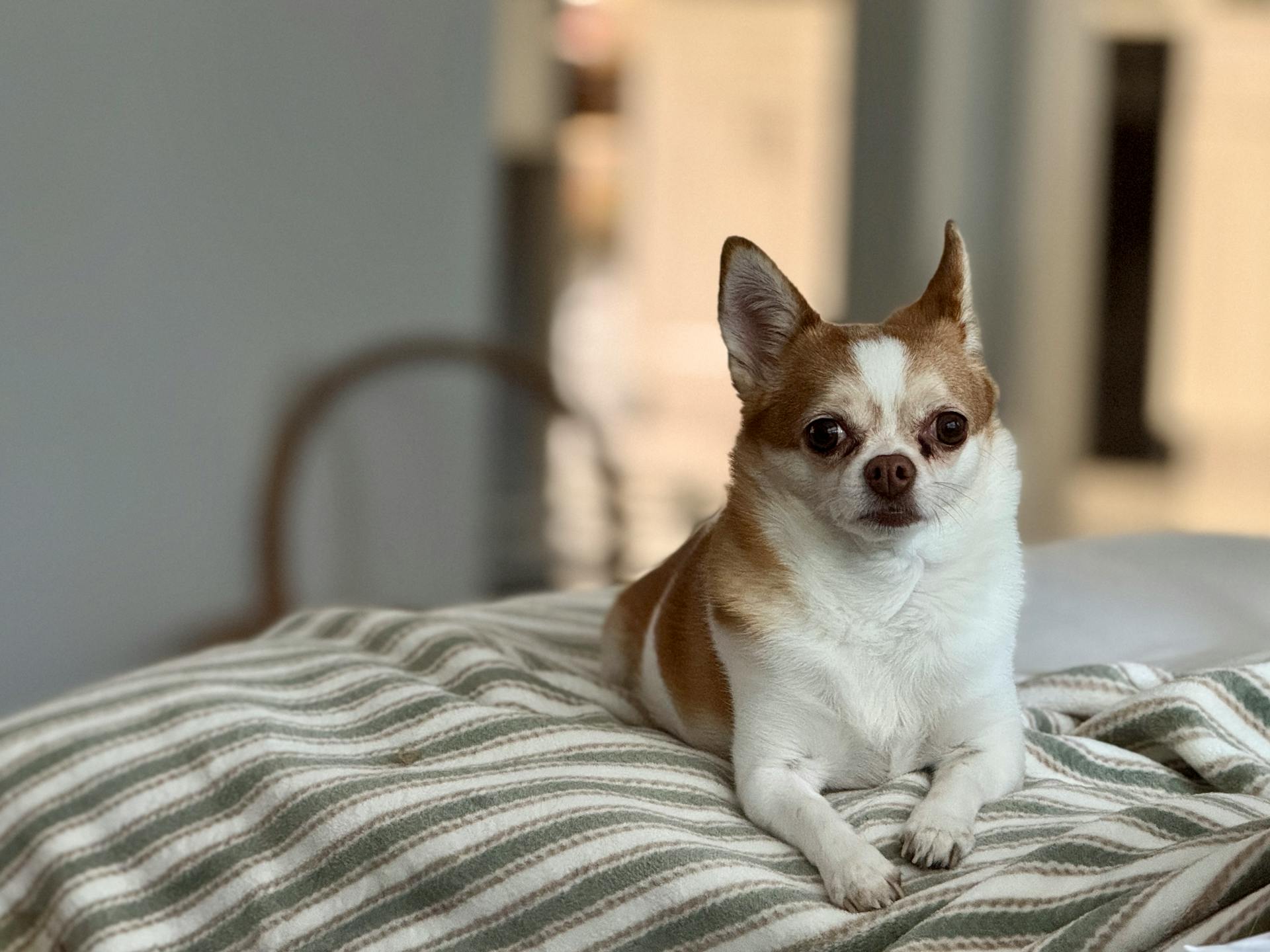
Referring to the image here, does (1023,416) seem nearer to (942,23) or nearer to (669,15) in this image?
(942,23)

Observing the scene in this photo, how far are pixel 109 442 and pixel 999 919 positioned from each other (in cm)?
199

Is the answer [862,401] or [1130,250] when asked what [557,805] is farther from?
[1130,250]

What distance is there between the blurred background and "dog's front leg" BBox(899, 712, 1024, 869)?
5.88ft

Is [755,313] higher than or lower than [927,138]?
lower

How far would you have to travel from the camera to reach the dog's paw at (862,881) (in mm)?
757

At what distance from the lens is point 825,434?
87 cm

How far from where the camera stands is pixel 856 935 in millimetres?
732

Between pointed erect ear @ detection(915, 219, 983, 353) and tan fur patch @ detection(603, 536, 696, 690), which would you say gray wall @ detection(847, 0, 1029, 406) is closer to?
tan fur patch @ detection(603, 536, 696, 690)

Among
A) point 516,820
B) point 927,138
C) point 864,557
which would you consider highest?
point 927,138

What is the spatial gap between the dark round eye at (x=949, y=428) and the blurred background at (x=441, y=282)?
1802 mm

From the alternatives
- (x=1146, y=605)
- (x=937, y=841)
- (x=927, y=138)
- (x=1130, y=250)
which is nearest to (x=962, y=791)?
(x=937, y=841)

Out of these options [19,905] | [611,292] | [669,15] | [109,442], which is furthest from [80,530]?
[669,15]

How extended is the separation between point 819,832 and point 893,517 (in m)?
0.19

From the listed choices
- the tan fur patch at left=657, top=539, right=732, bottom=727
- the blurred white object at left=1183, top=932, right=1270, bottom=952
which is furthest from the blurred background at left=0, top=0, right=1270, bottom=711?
the blurred white object at left=1183, top=932, right=1270, bottom=952
